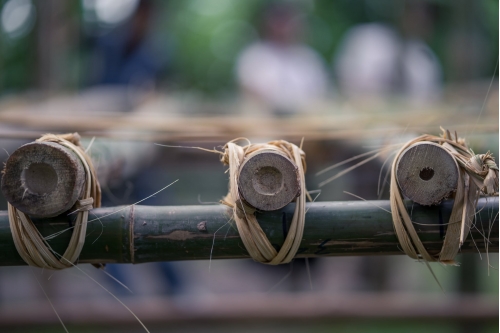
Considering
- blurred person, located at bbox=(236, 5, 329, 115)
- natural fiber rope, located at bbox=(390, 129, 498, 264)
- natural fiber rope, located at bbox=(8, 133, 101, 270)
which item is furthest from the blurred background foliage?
natural fiber rope, located at bbox=(8, 133, 101, 270)

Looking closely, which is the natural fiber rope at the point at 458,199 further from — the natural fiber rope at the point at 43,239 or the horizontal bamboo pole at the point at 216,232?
the natural fiber rope at the point at 43,239

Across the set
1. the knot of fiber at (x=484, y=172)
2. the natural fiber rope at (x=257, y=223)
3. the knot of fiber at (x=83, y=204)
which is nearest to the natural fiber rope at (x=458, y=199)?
the knot of fiber at (x=484, y=172)

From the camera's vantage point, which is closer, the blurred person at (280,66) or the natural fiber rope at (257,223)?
the natural fiber rope at (257,223)

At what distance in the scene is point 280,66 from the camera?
119 inches

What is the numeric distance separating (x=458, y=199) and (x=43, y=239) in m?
0.51

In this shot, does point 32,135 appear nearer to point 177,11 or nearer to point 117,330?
point 117,330

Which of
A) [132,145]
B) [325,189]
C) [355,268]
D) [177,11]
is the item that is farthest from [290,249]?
[177,11]

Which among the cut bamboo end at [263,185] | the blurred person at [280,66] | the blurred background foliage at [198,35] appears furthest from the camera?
the blurred person at [280,66]

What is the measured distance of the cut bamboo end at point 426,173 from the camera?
67 centimetres

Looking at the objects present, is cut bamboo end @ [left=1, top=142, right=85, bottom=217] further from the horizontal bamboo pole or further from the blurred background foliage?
the blurred background foliage

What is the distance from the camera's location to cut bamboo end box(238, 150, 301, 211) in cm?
65

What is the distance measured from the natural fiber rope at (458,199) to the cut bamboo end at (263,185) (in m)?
0.14

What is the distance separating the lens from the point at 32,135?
1049 mm

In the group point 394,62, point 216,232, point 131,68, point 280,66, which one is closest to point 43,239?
point 216,232
